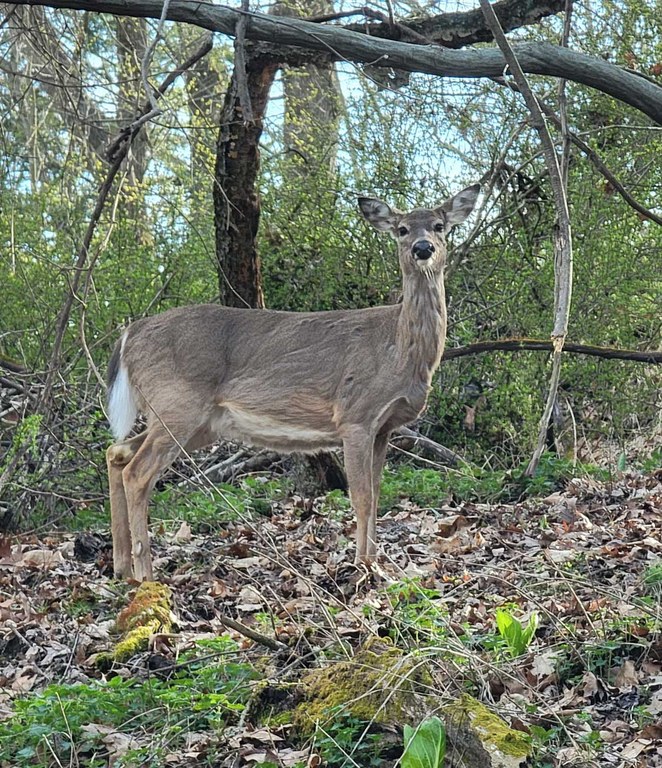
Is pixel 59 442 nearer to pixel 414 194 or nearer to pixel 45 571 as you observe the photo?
pixel 45 571

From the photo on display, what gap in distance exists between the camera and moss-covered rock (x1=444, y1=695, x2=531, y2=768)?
3.68m

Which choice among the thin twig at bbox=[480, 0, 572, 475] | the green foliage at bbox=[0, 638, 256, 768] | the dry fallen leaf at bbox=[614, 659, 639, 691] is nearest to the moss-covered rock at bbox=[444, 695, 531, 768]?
the dry fallen leaf at bbox=[614, 659, 639, 691]

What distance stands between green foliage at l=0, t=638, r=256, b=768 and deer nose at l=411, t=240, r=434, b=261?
11.3 feet

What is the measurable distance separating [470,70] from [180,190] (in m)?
5.57

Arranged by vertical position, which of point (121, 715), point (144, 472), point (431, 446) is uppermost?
point (144, 472)

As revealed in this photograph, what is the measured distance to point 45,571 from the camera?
730 cm

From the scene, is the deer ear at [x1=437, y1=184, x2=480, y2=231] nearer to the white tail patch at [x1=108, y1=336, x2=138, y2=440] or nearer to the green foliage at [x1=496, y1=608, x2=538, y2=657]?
the white tail patch at [x1=108, y1=336, x2=138, y2=440]

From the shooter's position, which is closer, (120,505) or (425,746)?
(425,746)

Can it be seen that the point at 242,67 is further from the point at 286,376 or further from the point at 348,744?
the point at 348,744

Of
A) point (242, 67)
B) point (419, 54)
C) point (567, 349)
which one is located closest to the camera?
point (419, 54)

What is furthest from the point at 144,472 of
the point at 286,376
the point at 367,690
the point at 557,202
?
the point at 367,690

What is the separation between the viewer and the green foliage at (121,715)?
4.19 m

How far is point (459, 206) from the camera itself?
7.82 metres

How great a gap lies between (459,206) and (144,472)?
2.67 metres
